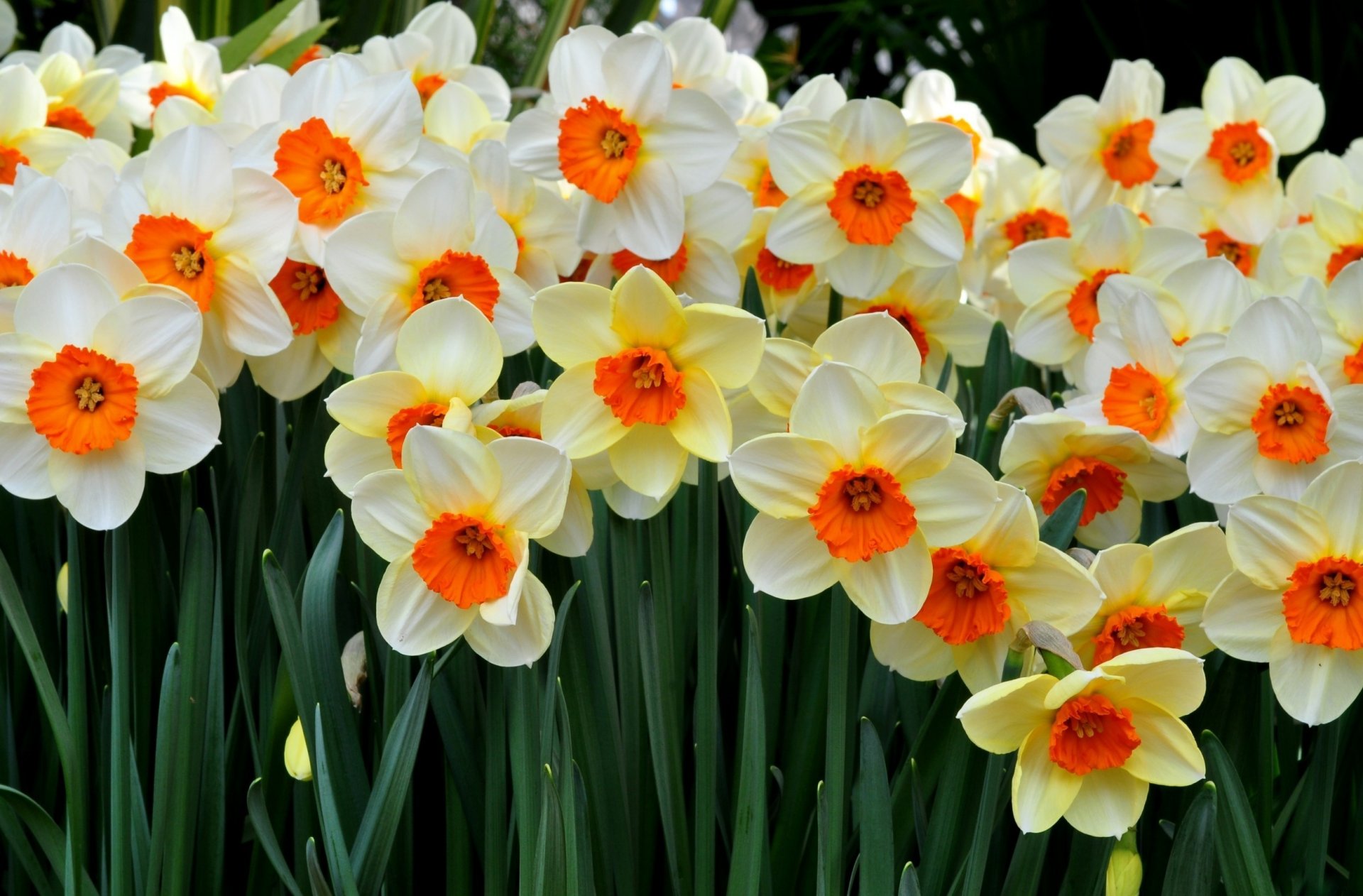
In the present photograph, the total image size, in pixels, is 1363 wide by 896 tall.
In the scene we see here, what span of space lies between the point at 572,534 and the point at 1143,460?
511 mm

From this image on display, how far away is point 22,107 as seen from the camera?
1.32 metres

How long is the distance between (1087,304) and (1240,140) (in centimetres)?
46

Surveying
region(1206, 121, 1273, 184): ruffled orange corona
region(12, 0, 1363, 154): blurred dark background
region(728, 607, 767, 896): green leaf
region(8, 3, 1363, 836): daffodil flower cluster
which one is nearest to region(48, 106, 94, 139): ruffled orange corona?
region(8, 3, 1363, 836): daffodil flower cluster

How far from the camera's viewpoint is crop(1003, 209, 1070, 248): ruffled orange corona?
1751 millimetres

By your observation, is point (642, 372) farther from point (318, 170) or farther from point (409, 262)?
point (318, 170)

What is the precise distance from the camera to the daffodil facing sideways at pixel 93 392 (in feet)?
2.87

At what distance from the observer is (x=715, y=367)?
32.1 inches

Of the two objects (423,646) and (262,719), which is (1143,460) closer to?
(423,646)

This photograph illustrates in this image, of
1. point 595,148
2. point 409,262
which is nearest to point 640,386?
point 409,262

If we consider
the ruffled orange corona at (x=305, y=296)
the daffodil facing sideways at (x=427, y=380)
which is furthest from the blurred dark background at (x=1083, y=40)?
the daffodil facing sideways at (x=427, y=380)

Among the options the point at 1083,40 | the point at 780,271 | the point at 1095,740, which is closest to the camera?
the point at 1095,740

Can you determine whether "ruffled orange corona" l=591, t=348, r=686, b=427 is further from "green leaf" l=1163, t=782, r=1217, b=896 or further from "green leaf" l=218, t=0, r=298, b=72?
"green leaf" l=218, t=0, r=298, b=72

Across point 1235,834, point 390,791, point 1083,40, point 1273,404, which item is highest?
point 1273,404

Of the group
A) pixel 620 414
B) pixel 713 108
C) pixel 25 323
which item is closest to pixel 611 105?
pixel 713 108
